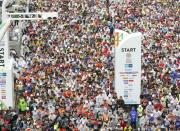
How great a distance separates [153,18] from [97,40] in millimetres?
7351

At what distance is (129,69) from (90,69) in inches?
175

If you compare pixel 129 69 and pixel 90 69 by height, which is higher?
pixel 129 69

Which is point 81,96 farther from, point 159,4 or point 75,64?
point 159,4

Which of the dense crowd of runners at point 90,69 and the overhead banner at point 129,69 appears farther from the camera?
the overhead banner at point 129,69

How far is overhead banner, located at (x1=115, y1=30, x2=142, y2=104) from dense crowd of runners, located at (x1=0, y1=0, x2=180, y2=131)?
0.45 metres

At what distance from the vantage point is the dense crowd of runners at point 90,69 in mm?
23906

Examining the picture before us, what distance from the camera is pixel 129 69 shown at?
89.2 feet

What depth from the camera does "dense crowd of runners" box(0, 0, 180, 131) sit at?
23906 millimetres

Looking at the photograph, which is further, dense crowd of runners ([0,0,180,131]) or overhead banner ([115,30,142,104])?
overhead banner ([115,30,142,104])

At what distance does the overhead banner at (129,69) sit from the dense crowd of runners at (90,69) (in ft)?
1.47

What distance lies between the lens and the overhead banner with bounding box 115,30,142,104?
27.0 m

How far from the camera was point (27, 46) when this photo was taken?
1436 inches

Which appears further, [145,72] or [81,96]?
[145,72]

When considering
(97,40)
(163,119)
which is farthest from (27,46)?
(163,119)
